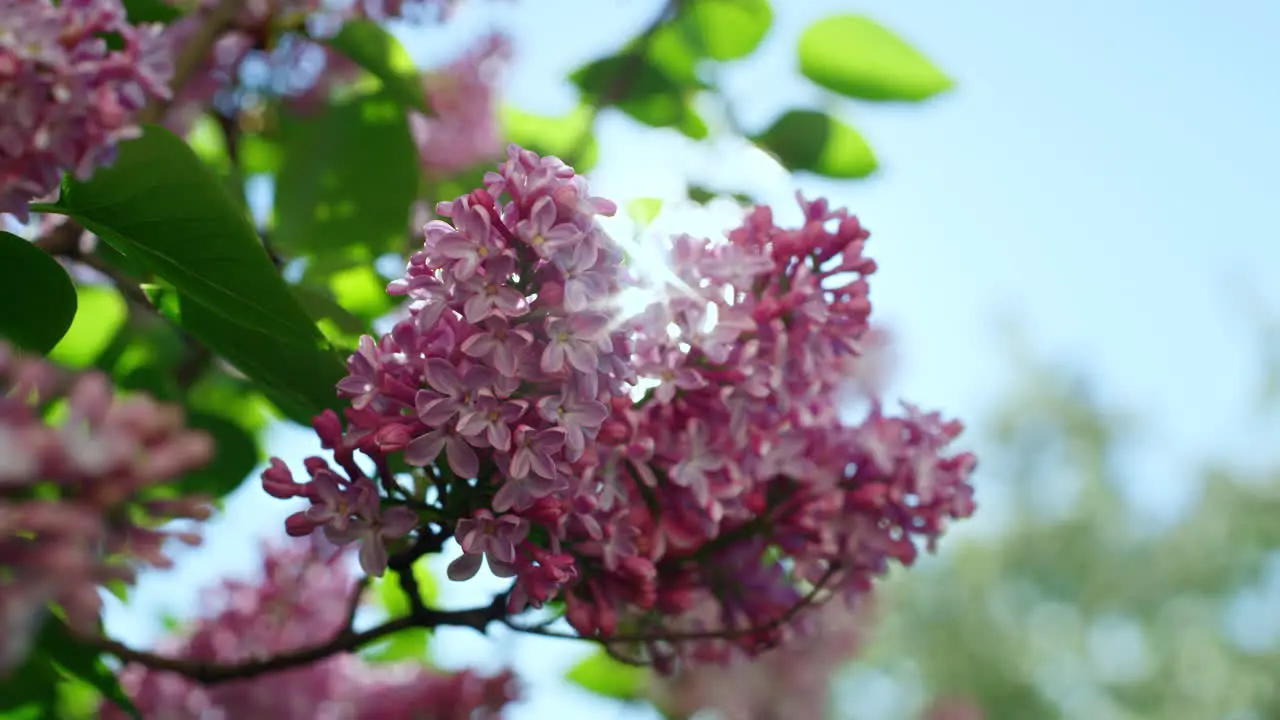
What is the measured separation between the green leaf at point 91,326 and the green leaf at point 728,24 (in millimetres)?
1127

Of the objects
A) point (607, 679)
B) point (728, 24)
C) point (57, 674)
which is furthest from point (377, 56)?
point (607, 679)

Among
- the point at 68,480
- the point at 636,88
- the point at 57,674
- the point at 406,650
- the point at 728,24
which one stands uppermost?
the point at 68,480

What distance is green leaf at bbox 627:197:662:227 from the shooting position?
78.6 inches

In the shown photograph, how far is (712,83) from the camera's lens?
7.39 feet

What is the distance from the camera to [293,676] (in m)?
2.24

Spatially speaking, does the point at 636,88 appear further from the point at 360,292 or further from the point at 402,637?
the point at 402,637

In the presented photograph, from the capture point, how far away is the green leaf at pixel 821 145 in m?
2.05

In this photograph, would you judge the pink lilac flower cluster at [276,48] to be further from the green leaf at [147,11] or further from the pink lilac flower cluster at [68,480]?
the pink lilac flower cluster at [68,480]

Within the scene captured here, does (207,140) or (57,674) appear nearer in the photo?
(57,674)

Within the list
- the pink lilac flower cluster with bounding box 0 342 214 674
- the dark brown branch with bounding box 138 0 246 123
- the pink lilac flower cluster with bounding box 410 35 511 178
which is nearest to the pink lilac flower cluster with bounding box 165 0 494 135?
the dark brown branch with bounding box 138 0 246 123

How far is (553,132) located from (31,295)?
143cm

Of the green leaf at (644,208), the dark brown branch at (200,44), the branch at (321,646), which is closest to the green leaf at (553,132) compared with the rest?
the green leaf at (644,208)

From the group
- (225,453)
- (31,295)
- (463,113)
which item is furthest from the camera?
(463,113)

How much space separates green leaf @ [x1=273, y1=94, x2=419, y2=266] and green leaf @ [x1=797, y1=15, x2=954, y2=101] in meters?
0.75
